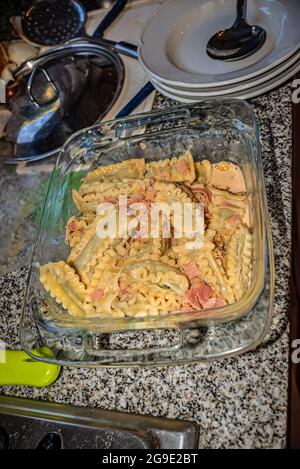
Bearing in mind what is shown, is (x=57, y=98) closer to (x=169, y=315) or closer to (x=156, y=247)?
(x=156, y=247)

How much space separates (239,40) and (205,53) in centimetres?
8

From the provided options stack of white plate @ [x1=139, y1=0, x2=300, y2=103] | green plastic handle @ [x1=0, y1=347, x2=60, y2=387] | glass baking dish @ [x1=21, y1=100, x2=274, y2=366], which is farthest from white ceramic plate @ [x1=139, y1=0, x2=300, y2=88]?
green plastic handle @ [x1=0, y1=347, x2=60, y2=387]

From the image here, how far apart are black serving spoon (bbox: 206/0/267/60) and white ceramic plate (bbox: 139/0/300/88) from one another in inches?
0.5

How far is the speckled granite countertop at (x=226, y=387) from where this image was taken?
0.60m

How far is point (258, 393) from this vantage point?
2.03ft

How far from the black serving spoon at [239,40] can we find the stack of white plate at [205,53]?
1 cm

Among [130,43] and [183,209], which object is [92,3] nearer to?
[130,43]

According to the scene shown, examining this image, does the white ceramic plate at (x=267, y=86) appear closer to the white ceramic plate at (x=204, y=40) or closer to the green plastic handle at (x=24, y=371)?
the white ceramic plate at (x=204, y=40)

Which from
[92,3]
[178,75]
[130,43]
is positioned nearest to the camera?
[178,75]

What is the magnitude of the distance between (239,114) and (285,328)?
0.37 m

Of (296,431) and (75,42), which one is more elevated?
(75,42)

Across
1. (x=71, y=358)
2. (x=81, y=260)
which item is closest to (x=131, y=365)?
(x=71, y=358)

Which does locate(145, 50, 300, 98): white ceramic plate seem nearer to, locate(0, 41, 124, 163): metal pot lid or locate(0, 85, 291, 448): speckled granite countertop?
locate(0, 85, 291, 448): speckled granite countertop

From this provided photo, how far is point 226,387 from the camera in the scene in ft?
2.10
